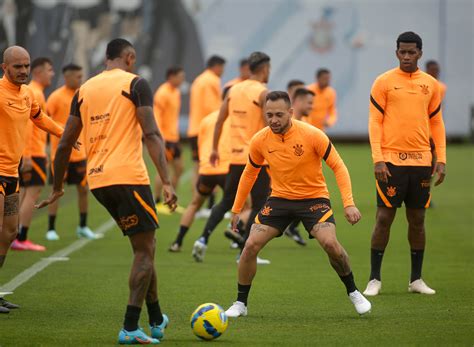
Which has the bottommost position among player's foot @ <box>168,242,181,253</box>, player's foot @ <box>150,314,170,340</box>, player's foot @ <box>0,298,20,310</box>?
player's foot @ <box>168,242,181,253</box>

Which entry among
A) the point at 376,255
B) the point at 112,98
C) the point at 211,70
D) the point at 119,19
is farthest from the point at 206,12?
A: the point at 112,98

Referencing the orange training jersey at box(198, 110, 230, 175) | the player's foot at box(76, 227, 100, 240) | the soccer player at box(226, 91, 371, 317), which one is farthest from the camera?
the player's foot at box(76, 227, 100, 240)

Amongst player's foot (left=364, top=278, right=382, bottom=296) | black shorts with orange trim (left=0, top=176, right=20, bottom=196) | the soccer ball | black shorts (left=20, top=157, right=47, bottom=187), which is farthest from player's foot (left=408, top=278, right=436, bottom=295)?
black shorts (left=20, top=157, right=47, bottom=187)

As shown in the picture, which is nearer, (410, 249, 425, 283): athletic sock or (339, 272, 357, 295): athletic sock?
(339, 272, 357, 295): athletic sock

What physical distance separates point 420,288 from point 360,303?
1.68 meters

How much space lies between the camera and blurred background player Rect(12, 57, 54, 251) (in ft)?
48.4

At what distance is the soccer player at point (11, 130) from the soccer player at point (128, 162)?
67.5 inches

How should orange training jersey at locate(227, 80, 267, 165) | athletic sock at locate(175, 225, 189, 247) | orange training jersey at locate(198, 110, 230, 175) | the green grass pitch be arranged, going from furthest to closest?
1. athletic sock at locate(175, 225, 189, 247)
2. orange training jersey at locate(198, 110, 230, 175)
3. orange training jersey at locate(227, 80, 267, 165)
4. the green grass pitch

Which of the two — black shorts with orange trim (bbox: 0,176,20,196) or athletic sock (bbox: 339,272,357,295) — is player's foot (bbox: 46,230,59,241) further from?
athletic sock (bbox: 339,272,357,295)

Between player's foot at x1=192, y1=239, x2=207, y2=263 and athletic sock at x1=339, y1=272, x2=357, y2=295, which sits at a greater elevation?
athletic sock at x1=339, y1=272, x2=357, y2=295

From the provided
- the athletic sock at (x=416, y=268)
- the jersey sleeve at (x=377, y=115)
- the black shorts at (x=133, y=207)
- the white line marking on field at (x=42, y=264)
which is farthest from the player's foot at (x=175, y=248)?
the black shorts at (x=133, y=207)

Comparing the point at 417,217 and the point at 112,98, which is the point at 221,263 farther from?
the point at 112,98

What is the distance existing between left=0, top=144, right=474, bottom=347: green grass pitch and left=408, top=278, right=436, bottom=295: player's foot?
11 cm

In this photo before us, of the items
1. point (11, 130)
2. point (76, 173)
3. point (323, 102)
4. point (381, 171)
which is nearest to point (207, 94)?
point (323, 102)
